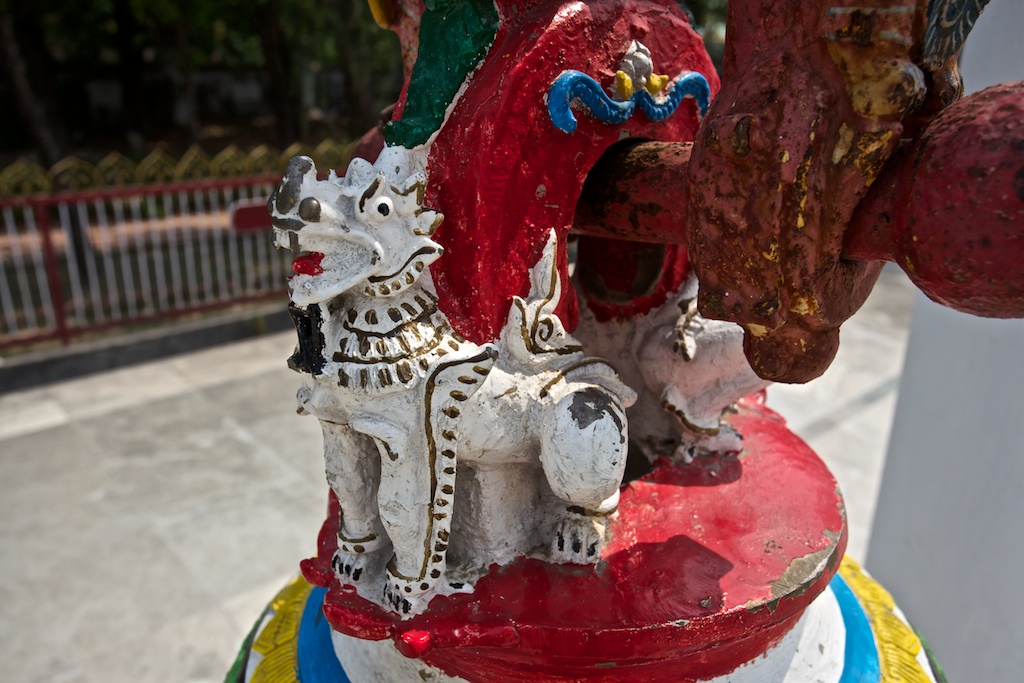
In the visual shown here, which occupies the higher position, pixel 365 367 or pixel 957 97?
pixel 957 97

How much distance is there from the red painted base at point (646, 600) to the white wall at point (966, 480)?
89cm

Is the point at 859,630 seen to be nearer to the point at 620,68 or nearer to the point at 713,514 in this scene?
the point at 713,514

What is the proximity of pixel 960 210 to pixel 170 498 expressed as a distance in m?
3.24

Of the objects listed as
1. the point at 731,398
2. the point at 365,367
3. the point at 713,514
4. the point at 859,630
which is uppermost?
the point at 365,367

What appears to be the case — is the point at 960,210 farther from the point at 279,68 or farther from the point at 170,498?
the point at 279,68

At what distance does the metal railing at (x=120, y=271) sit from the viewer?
16.5 ft

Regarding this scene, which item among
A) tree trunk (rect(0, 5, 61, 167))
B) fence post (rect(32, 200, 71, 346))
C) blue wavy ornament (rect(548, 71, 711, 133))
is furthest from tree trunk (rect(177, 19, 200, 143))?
blue wavy ornament (rect(548, 71, 711, 133))

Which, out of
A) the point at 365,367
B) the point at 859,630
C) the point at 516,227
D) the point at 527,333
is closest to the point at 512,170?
the point at 516,227

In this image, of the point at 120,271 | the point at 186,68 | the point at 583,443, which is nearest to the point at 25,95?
the point at 120,271

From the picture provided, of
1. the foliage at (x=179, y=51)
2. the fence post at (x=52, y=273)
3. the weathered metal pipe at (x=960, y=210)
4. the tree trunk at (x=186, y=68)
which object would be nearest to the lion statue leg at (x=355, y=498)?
the weathered metal pipe at (x=960, y=210)

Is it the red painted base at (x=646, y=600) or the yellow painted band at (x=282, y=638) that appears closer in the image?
the red painted base at (x=646, y=600)

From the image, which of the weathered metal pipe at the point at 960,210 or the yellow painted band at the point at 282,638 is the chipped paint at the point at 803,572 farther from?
the yellow painted band at the point at 282,638

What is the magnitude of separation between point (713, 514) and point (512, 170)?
693 millimetres

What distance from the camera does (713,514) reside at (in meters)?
1.37
